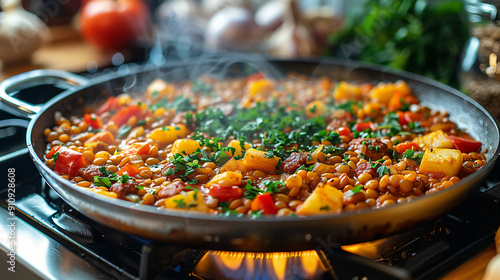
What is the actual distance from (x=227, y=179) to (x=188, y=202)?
179mm

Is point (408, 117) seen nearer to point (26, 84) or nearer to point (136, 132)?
point (136, 132)

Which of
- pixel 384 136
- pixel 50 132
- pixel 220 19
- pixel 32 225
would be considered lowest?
pixel 32 225

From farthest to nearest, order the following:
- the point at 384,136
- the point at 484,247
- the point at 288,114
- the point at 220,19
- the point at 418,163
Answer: the point at 220,19, the point at 288,114, the point at 384,136, the point at 418,163, the point at 484,247

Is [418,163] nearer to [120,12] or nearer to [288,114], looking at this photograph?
[288,114]

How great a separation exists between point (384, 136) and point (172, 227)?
1097 millimetres

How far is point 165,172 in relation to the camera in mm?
1562

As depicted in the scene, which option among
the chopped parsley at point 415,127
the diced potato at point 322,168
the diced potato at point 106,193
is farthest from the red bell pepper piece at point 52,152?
the chopped parsley at point 415,127

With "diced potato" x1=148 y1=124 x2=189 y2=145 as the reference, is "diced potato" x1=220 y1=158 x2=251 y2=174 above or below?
above

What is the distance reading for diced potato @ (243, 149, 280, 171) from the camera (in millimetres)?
1598

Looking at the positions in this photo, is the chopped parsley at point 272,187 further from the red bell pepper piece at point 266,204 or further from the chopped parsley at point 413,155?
the chopped parsley at point 413,155

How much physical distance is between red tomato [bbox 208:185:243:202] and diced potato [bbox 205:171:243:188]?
16 millimetres

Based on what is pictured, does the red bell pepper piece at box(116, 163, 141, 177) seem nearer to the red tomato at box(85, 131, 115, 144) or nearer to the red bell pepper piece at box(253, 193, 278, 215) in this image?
the red tomato at box(85, 131, 115, 144)

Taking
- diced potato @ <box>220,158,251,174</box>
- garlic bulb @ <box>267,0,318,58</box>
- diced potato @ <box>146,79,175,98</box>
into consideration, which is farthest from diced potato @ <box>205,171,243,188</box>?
garlic bulb @ <box>267,0,318,58</box>

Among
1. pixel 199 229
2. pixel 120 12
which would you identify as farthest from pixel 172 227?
pixel 120 12
